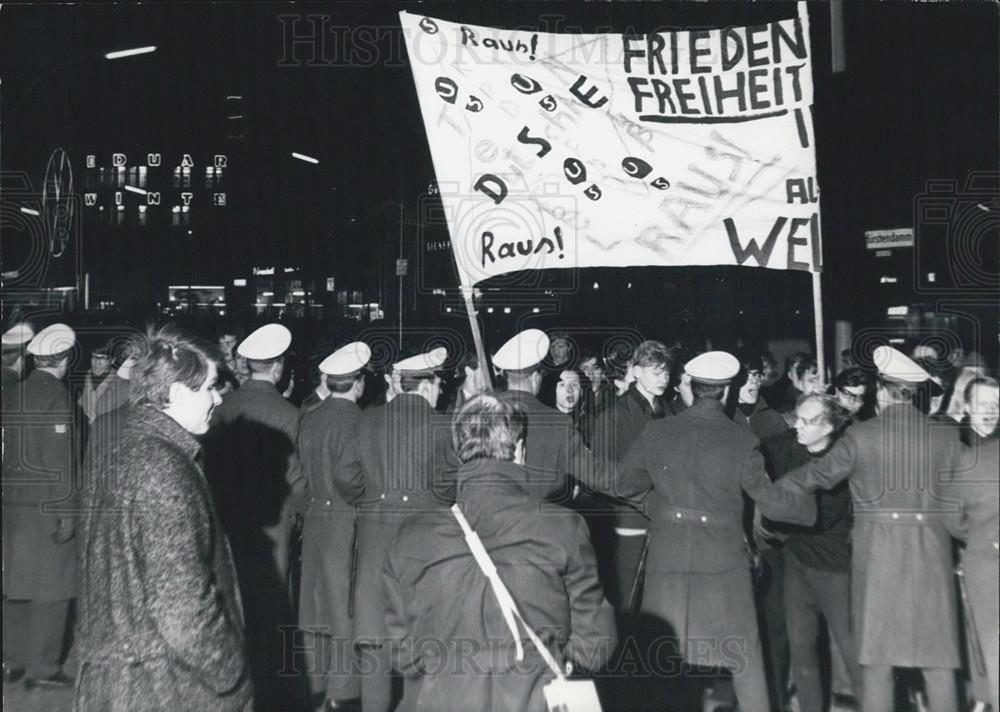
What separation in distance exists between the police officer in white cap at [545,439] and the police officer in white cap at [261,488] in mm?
1362

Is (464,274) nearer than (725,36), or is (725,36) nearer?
(464,274)

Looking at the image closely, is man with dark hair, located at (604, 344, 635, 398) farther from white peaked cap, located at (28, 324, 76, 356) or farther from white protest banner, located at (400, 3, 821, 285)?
white peaked cap, located at (28, 324, 76, 356)

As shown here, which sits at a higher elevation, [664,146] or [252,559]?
[664,146]

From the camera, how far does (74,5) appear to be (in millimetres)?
4793

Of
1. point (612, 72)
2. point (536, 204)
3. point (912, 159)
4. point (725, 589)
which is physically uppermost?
point (912, 159)

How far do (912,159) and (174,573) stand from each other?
51.8 feet

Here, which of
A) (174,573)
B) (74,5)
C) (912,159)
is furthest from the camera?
(912,159)

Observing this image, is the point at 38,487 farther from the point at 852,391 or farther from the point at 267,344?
the point at 852,391

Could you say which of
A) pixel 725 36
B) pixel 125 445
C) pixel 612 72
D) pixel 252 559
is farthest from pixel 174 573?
pixel 725 36

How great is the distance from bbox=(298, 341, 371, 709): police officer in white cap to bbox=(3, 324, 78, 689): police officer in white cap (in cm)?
159

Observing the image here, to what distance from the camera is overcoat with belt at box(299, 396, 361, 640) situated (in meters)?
4.82

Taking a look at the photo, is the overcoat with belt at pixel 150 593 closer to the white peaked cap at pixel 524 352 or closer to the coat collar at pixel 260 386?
the white peaked cap at pixel 524 352

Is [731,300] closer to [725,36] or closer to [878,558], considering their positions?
[725,36]

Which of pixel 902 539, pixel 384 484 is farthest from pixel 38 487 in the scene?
pixel 902 539
